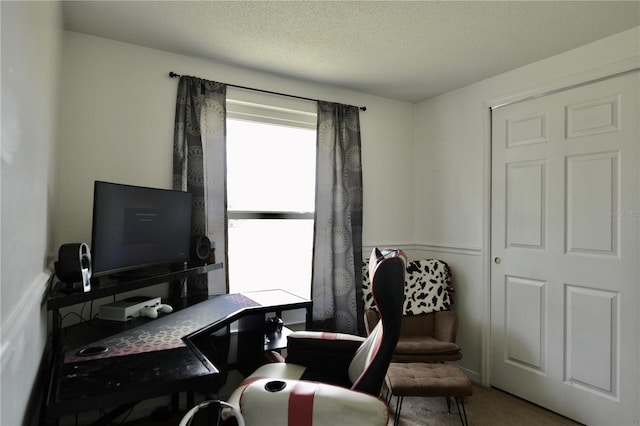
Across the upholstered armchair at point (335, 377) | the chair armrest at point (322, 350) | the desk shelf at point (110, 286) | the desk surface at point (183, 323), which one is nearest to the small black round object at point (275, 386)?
the upholstered armchair at point (335, 377)

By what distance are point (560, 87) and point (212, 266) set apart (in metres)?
2.67

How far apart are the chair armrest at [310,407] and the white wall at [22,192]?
2.27 ft

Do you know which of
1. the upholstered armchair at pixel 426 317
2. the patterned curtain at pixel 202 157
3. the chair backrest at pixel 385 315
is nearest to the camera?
the chair backrest at pixel 385 315

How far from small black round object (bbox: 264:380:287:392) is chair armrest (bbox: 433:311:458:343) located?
1.76m

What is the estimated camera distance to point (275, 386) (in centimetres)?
134

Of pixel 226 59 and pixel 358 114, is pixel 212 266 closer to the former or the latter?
pixel 226 59

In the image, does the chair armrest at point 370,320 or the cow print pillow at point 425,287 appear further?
the cow print pillow at point 425,287

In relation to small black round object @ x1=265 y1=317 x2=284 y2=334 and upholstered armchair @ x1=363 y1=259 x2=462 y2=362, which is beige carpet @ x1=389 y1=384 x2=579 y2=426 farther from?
small black round object @ x1=265 y1=317 x2=284 y2=334

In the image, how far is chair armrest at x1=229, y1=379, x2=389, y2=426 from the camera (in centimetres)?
124

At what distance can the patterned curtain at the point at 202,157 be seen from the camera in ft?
7.85

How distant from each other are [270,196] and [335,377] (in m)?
1.50

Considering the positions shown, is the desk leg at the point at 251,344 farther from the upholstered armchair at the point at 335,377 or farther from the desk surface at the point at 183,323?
the upholstered armchair at the point at 335,377

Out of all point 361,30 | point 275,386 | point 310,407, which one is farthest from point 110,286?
point 361,30

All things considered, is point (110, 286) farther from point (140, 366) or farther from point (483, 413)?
point (483, 413)
